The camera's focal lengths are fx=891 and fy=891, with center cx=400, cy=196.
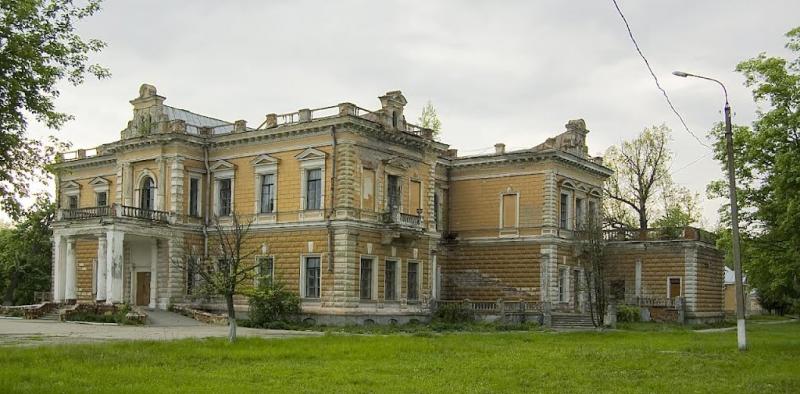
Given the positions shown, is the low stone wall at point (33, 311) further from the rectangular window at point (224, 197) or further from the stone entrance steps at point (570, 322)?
the stone entrance steps at point (570, 322)

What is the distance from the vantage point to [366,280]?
4200cm

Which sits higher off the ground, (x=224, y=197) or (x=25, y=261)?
(x=224, y=197)

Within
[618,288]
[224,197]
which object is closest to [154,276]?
[224,197]

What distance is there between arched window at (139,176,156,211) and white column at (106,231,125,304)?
3999 mm

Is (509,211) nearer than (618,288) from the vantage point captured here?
Yes

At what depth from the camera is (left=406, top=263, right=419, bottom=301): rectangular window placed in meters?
44.9

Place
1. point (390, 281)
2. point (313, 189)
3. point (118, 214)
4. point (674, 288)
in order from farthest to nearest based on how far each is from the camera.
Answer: point (674, 288) → point (390, 281) → point (118, 214) → point (313, 189)

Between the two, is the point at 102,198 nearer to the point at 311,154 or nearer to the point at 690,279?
the point at 311,154

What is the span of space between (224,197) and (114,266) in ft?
22.5

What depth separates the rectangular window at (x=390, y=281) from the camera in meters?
43.1

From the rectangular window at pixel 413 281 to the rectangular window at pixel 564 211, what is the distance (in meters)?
10.4

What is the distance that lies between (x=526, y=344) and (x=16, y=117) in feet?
56.9

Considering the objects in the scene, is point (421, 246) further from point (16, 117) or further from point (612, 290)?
point (16, 117)

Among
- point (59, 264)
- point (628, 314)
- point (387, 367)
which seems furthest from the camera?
point (628, 314)
